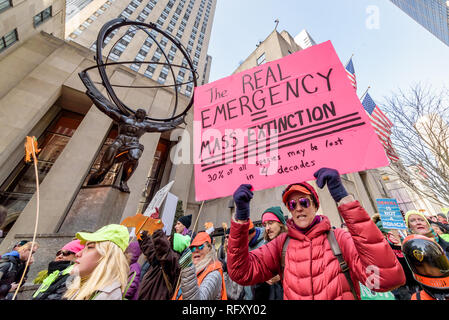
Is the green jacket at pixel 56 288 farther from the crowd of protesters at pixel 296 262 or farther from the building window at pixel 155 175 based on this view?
the building window at pixel 155 175

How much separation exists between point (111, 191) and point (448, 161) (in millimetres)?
11030

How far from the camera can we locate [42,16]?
11492mm

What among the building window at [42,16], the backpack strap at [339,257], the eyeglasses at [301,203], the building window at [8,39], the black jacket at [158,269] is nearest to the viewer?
the backpack strap at [339,257]

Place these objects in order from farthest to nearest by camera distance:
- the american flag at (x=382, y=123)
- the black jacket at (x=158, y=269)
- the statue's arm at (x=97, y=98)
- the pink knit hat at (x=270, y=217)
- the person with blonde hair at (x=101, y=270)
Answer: the american flag at (x=382, y=123), the statue's arm at (x=97, y=98), the pink knit hat at (x=270, y=217), the black jacket at (x=158, y=269), the person with blonde hair at (x=101, y=270)

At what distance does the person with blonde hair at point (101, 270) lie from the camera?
153 centimetres

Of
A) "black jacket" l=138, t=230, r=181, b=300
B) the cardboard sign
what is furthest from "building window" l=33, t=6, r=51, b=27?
the cardboard sign

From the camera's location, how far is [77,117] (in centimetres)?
1230

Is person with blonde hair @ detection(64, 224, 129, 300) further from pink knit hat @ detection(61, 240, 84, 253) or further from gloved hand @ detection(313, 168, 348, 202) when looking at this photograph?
gloved hand @ detection(313, 168, 348, 202)

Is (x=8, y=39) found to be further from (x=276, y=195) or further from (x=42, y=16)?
(x=276, y=195)

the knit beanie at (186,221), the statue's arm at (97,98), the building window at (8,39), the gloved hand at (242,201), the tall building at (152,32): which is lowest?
the gloved hand at (242,201)

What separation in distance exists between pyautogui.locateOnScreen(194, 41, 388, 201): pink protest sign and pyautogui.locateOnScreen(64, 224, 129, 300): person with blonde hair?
0.97 metres

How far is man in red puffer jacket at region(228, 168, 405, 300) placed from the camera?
1.23m

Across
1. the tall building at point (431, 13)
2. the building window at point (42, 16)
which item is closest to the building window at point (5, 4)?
the building window at point (42, 16)

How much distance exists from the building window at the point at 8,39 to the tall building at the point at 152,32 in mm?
14736
